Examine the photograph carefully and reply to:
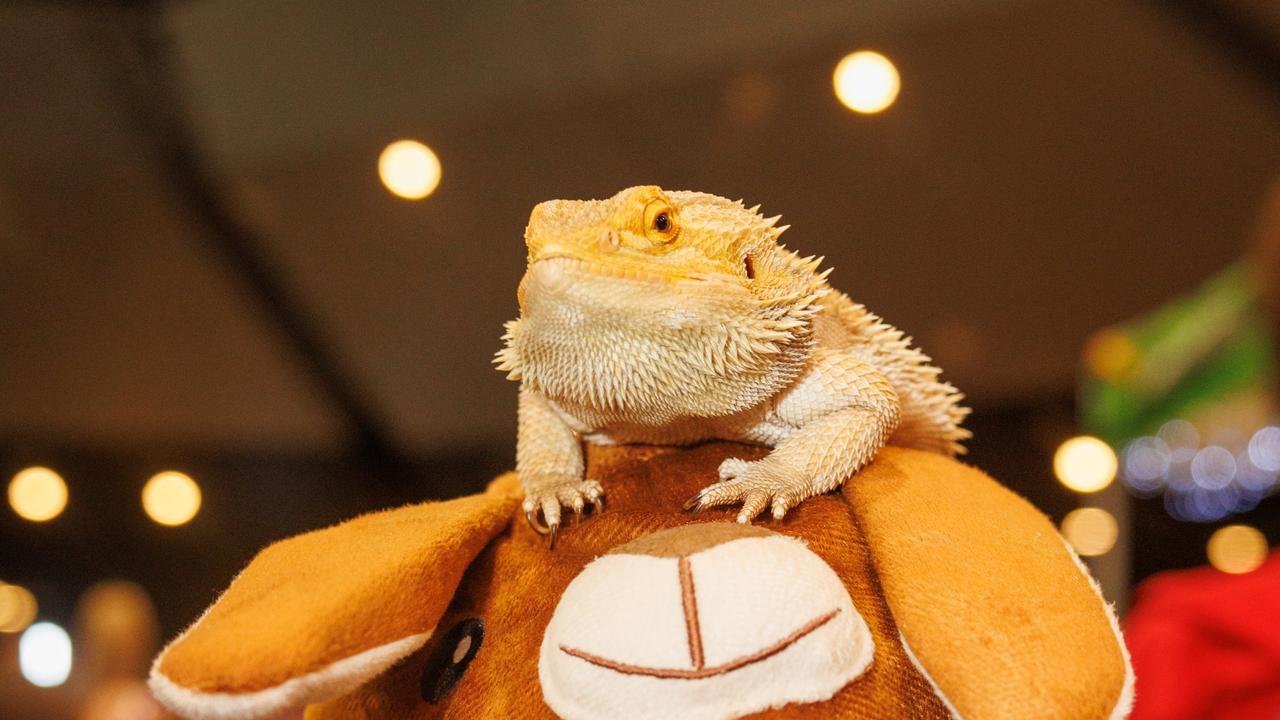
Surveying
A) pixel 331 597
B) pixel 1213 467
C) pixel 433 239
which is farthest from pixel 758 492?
pixel 1213 467

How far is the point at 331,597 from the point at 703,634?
26 centimetres

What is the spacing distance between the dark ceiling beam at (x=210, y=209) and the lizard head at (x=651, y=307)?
136cm

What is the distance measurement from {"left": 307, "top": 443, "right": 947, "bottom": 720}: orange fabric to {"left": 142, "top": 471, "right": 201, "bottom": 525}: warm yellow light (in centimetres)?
139

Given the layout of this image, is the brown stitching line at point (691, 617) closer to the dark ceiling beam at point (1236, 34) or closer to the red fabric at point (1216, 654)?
the red fabric at point (1216, 654)

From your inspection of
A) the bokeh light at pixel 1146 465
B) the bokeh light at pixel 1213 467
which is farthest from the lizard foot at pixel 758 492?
the bokeh light at pixel 1213 467

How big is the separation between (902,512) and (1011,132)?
181 cm

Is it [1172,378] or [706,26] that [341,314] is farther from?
[1172,378]

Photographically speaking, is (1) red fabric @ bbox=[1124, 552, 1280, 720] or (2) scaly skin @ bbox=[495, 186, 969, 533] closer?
(2) scaly skin @ bbox=[495, 186, 969, 533]

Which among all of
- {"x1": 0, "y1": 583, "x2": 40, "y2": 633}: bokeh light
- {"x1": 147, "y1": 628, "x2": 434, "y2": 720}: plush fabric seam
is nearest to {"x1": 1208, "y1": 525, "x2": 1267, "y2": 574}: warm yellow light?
{"x1": 147, "y1": 628, "x2": 434, "y2": 720}: plush fabric seam

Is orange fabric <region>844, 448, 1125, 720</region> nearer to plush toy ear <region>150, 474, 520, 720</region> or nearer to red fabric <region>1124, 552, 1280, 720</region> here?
plush toy ear <region>150, 474, 520, 720</region>

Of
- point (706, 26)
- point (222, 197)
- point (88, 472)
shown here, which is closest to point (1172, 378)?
point (706, 26)

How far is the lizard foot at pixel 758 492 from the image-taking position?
0.69 m

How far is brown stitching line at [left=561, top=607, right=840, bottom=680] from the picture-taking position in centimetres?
58

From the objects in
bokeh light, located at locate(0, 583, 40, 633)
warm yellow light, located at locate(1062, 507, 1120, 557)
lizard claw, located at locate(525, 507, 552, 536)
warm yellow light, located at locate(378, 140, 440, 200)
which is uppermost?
warm yellow light, located at locate(378, 140, 440, 200)
